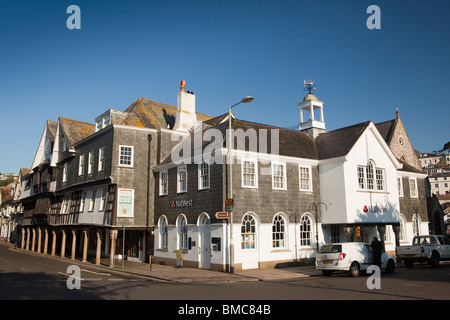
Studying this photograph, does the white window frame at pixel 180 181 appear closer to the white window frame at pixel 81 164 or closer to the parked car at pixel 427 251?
the white window frame at pixel 81 164


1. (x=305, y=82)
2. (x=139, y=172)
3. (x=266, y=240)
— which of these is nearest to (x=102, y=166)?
(x=139, y=172)

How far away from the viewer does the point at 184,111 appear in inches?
1221

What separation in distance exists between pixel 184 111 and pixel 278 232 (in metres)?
12.8

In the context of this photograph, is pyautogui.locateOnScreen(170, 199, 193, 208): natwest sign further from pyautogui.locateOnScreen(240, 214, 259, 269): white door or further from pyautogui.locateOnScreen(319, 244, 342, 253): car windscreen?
pyautogui.locateOnScreen(319, 244, 342, 253): car windscreen

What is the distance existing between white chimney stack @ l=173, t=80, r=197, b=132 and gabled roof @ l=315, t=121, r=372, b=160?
10.4m

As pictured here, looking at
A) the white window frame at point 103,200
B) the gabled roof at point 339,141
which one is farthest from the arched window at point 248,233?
the white window frame at point 103,200

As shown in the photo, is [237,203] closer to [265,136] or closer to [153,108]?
[265,136]

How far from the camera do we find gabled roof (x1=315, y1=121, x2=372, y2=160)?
26.3m

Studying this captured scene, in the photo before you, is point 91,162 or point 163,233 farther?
point 91,162

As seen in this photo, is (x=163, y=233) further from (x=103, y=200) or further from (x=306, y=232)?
(x=306, y=232)

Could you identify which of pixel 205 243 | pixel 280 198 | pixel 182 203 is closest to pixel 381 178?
pixel 280 198

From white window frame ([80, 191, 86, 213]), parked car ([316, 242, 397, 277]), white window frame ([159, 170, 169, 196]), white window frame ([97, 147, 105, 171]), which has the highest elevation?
white window frame ([97, 147, 105, 171])

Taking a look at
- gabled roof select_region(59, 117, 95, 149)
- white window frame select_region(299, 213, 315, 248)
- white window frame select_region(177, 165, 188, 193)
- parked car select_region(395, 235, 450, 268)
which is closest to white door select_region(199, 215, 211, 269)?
white window frame select_region(177, 165, 188, 193)

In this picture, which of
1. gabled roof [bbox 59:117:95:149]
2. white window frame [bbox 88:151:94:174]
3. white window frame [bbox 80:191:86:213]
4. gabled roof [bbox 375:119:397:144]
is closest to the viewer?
white window frame [bbox 88:151:94:174]
